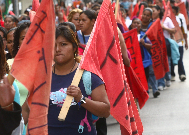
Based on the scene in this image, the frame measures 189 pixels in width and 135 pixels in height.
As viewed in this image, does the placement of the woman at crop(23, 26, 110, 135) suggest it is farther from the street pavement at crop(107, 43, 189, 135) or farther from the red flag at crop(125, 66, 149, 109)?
the street pavement at crop(107, 43, 189, 135)

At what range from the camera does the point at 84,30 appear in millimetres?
6012

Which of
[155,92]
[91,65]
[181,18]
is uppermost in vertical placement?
[91,65]

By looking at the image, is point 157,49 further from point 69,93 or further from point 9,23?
point 69,93

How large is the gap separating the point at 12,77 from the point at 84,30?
350 cm

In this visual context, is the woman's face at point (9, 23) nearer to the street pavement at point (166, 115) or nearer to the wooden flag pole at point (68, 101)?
the street pavement at point (166, 115)

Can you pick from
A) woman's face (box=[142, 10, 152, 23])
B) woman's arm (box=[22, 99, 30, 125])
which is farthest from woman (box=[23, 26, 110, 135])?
woman's face (box=[142, 10, 152, 23])

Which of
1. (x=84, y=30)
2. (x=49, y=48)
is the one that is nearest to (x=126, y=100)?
(x=49, y=48)

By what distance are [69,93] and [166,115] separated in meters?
4.73

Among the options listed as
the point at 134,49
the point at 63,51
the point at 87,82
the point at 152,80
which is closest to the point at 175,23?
the point at 152,80

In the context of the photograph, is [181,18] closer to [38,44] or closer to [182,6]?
[182,6]

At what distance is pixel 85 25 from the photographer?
6.06 meters

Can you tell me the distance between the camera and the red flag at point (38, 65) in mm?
2719

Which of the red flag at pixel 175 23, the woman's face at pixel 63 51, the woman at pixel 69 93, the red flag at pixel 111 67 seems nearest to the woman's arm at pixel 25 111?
the woman at pixel 69 93

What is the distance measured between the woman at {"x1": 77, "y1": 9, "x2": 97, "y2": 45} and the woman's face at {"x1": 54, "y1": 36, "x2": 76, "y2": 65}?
2449 millimetres
